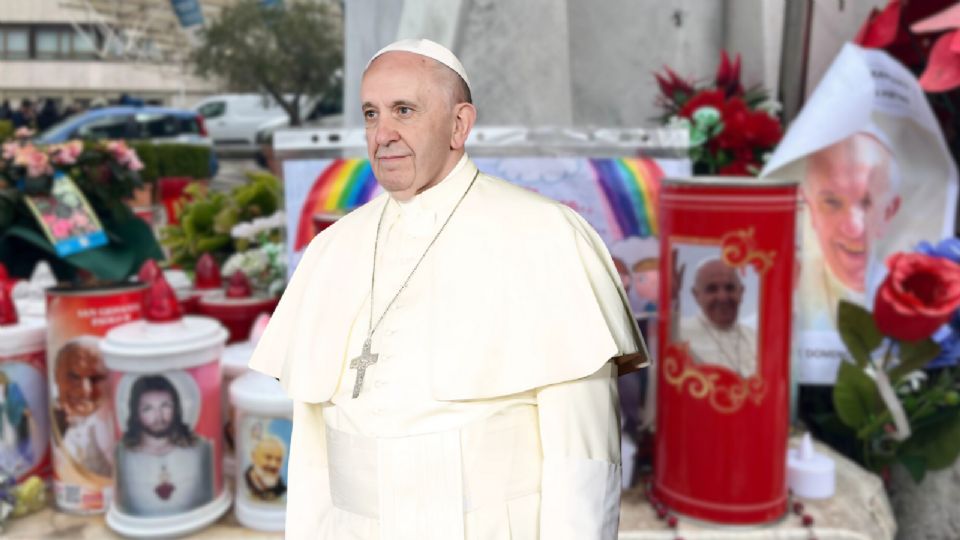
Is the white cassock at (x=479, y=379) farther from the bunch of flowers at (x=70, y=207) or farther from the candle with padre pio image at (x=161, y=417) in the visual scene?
the bunch of flowers at (x=70, y=207)

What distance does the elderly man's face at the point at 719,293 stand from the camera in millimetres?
2285

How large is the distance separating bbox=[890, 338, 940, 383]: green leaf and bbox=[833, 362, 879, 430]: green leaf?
11 centimetres

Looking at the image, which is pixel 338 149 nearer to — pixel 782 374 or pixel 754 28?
pixel 782 374

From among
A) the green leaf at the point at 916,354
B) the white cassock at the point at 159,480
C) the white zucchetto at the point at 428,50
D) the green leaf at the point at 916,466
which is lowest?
the green leaf at the point at 916,466

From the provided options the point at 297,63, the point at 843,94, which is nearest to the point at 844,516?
the point at 843,94

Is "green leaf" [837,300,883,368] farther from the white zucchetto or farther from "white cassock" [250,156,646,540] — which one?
the white zucchetto

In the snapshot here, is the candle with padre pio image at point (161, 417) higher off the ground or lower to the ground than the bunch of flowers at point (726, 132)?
lower

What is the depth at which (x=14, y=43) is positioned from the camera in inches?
592

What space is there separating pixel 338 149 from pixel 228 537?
135 cm

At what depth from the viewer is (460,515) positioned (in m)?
1.31

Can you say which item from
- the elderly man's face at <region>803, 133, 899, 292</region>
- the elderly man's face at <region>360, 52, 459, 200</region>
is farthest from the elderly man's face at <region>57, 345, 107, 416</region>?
the elderly man's face at <region>803, 133, 899, 292</region>

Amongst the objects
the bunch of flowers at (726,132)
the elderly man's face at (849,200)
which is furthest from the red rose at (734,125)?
the elderly man's face at (849,200)

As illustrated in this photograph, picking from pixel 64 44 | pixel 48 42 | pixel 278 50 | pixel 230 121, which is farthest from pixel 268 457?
pixel 278 50

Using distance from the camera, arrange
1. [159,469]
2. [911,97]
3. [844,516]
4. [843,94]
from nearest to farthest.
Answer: [159,469] → [844,516] → [843,94] → [911,97]
